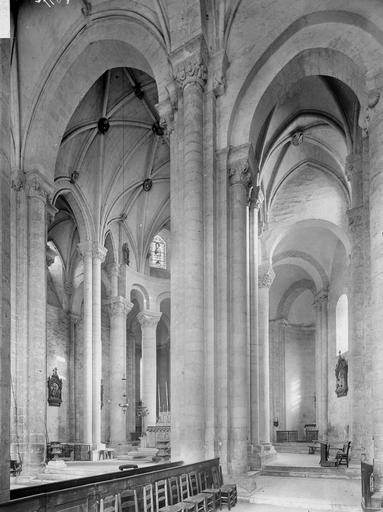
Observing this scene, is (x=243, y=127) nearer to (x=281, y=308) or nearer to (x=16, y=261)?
(x=16, y=261)

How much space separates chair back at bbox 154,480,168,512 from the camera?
921cm

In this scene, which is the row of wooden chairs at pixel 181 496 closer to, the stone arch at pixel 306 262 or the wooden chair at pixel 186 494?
the wooden chair at pixel 186 494

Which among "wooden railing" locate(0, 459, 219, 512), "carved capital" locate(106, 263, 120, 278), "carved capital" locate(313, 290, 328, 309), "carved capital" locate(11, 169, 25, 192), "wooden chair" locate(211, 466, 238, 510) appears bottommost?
"wooden chair" locate(211, 466, 238, 510)

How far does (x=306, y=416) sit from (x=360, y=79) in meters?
24.0

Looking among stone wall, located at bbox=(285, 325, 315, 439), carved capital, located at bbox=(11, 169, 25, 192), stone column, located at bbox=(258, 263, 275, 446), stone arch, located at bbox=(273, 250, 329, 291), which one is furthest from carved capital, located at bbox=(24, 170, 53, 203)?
stone wall, located at bbox=(285, 325, 315, 439)

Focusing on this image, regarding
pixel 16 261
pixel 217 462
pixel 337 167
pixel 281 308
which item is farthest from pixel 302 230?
pixel 217 462

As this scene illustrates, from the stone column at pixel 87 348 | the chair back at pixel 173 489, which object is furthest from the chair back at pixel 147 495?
the stone column at pixel 87 348

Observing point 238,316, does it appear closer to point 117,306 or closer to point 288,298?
point 117,306

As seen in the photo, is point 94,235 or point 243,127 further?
point 94,235

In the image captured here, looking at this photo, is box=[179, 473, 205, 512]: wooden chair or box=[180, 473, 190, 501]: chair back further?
box=[180, 473, 190, 501]: chair back

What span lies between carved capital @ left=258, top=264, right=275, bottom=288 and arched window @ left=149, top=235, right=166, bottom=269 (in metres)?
11.3

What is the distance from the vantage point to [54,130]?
17.9 metres

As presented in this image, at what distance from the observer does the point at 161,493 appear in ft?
32.8

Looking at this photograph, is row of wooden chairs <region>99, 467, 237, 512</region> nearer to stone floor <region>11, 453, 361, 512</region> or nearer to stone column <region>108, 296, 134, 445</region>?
stone floor <region>11, 453, 361, 512</region>
